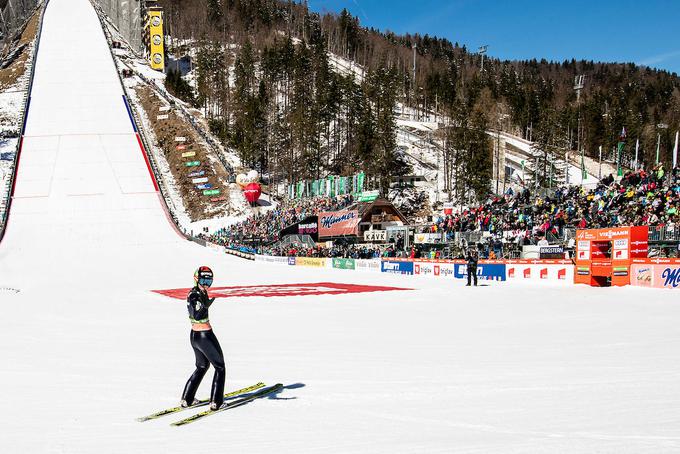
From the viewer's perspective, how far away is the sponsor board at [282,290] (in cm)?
2172

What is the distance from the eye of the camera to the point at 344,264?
3722 centimetres

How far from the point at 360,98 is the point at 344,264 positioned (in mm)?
45937

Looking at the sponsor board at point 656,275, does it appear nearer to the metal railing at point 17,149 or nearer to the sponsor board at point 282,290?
the sponsor board at point 282,290

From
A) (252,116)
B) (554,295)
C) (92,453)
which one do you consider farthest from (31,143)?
(92,453)

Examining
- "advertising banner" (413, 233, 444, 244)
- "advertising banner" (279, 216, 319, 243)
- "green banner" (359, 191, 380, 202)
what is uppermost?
"green banner" (359, 191, 380, 202)

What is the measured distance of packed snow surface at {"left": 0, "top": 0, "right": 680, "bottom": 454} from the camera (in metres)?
5.61

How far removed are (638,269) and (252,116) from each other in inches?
2443

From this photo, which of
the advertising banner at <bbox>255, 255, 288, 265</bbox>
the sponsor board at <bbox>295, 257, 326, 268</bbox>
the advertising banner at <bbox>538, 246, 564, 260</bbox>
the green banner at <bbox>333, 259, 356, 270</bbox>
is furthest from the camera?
the advertising banner at <bbox>255, 255, 288, 265</bbox>

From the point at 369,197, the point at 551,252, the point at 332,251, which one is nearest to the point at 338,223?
the point at 332,251

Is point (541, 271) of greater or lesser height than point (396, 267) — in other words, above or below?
above

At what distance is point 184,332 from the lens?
12.9m

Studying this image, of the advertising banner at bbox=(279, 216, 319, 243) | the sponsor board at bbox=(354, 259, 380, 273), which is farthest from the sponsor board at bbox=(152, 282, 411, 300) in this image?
the advertising banner at bbox=(279, 216, 319, 243)

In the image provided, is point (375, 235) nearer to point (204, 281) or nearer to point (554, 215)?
point (554, 215)

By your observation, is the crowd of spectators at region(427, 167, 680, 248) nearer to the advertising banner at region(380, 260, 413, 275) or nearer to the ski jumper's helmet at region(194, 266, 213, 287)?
the advertising banner at region(380, 260, 413, 275)
